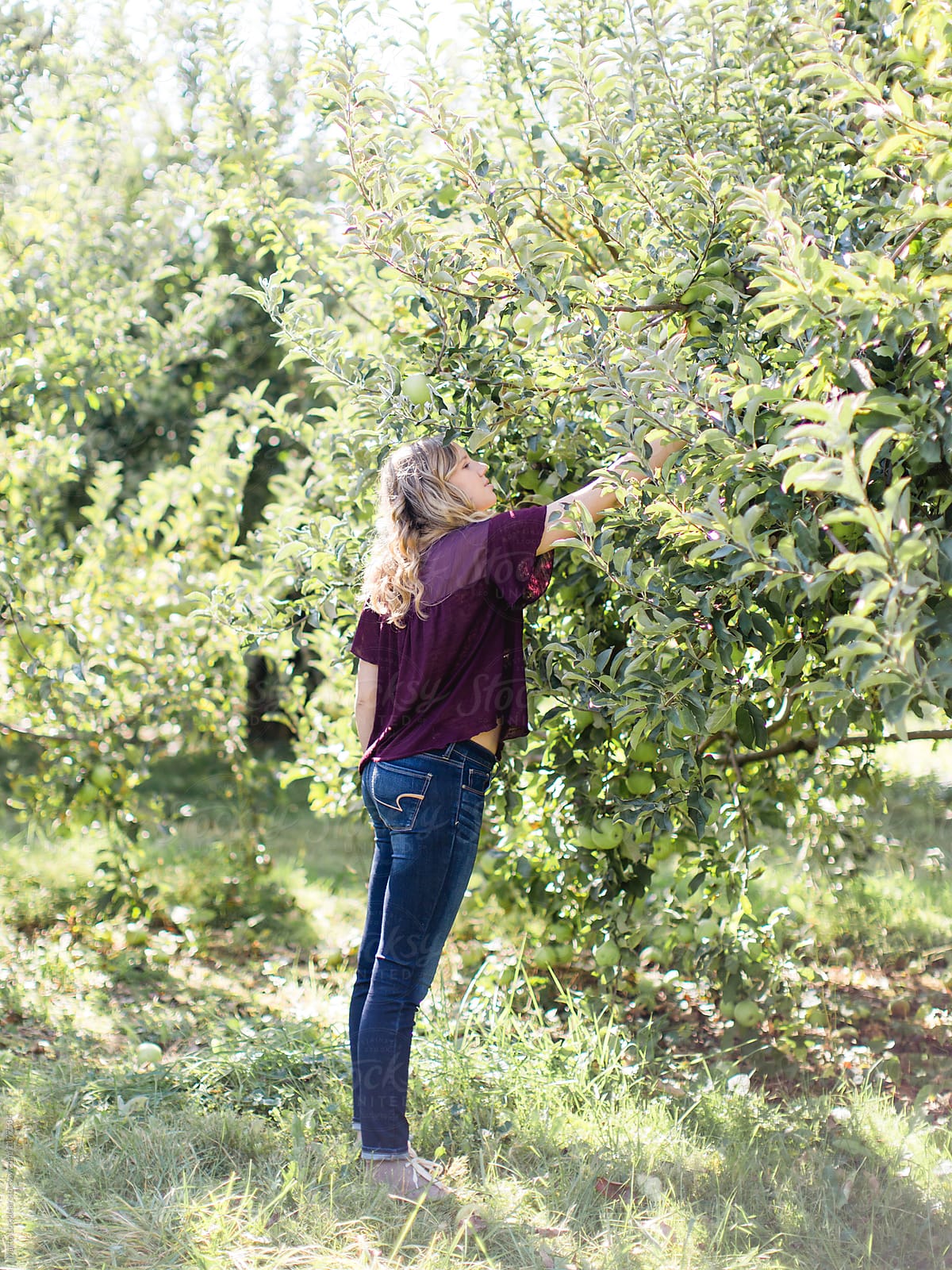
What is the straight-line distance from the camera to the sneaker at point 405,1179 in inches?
93.7

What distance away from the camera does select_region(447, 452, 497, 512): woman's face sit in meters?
2.46

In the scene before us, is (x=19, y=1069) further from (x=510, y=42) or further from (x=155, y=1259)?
(x=510, y=42)

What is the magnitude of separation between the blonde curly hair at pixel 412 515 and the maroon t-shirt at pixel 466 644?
0.03m

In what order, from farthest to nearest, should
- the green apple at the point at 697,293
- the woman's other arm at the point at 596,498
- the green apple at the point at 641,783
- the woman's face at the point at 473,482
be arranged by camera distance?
the green apple at the point at 641,783 < the woman's face at the point at 473,482 < the green apple at the point at 697,293 < the woman's other arm at the point at 596,498

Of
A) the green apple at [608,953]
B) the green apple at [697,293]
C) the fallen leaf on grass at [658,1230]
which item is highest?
the green apple at [697,293]

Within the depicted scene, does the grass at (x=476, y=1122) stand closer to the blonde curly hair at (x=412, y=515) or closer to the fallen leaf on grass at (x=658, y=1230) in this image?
the fallen leaf on grass at (x=658, y=1230)

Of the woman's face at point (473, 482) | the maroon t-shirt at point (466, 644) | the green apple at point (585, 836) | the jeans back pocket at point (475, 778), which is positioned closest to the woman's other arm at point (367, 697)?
the maroon t-shirt at point (466, 644)

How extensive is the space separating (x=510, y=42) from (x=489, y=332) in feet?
2.99

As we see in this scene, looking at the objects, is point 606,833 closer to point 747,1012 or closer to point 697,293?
point 747,1012

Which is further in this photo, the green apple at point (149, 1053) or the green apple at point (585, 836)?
the green apple at point (149, 1053)

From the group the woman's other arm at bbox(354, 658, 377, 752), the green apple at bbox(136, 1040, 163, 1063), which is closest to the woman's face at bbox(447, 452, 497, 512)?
the woman's other arm at bbox(354, 658, 377, 752)

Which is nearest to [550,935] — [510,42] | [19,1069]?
[19,1069]

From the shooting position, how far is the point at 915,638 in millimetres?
1757

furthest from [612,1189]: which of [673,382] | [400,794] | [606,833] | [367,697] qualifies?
[673,382]
